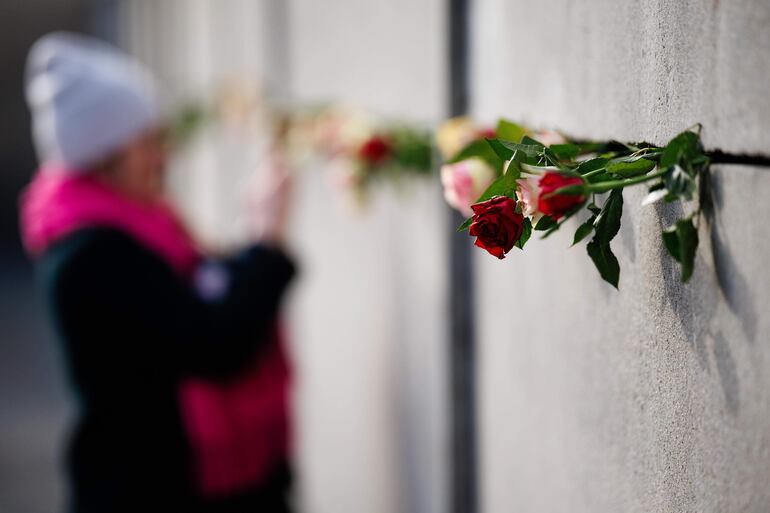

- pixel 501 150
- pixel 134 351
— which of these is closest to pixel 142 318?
pixel 134 351

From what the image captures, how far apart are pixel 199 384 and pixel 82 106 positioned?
0.78 m

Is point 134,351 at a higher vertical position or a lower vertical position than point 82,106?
lower

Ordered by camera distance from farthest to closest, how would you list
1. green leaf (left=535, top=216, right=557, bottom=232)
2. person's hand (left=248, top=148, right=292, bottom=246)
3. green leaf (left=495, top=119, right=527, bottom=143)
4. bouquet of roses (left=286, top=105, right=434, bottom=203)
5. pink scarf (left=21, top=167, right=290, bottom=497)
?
Result: 1. person's hand (left=248, top=148, right=292, bottom=246)
2. pink scarf (left=21, top=167, right=290, bottom=497)
3. bouquet of roses (left=286, top=105, right=434, bottom=203)
4. green leaf (left=495, top=119, right=527, bottom=143)
5. green leaf (left=535, top=216, right=557, bottom=232)

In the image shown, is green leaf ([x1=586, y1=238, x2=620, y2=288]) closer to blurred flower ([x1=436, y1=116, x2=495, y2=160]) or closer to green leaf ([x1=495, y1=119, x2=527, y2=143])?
green leaf ([x1=495, y1=119, x2=527, y2=143])

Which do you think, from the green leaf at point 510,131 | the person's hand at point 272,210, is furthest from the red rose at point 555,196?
the person's hand at point 272,210

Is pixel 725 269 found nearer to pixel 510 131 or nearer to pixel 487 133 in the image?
pixel 510 131

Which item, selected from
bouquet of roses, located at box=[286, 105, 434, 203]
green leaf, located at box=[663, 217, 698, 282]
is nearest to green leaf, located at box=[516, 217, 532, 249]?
green leaf, located at box=[663, 217, 698, 282]

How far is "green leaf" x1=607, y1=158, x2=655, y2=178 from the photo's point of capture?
2.37 feet

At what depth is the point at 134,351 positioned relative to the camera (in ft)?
6.47

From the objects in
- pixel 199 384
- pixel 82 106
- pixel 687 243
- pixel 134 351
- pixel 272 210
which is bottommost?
pixel 199 384

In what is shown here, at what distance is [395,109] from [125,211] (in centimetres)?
71

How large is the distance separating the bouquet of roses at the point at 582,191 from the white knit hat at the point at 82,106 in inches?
64.3

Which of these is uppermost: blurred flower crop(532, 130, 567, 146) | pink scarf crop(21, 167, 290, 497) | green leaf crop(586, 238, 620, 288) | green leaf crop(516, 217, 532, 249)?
blurred flower crop(532, 130, 567, 146)

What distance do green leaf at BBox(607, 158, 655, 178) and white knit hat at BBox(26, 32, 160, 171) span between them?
5.57ft
